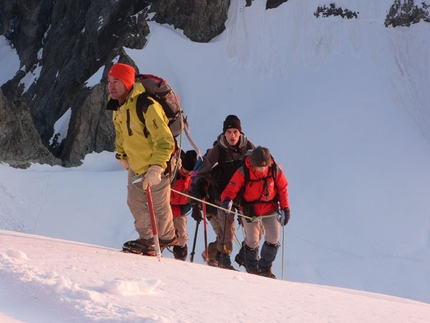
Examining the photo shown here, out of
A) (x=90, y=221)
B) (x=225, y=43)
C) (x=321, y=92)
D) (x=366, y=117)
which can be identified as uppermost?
(x=225, y=43)

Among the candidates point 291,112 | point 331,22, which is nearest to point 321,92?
point 291,112

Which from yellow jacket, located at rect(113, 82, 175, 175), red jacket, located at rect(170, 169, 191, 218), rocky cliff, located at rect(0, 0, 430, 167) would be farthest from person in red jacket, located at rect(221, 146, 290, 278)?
rocky cliff, located at rect(0, 0, 430, 167)

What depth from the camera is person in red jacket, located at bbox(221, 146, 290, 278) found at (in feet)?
24.2

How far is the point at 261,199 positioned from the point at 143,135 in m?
2.39

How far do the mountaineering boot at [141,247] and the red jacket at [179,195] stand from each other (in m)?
2.33

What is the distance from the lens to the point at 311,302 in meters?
4.41

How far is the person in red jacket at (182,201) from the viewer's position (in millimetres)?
8367

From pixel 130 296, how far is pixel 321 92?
60.0 ft

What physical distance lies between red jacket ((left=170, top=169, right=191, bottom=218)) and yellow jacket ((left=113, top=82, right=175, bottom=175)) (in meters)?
2.49

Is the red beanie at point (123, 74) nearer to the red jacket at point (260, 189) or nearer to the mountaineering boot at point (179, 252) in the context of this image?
the red jacket at point (260, 189)

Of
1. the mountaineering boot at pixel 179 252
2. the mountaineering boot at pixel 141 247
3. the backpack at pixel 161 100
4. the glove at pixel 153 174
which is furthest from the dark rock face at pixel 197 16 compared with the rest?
the glove at pixel 153 174

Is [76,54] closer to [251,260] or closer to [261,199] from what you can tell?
[251,260]

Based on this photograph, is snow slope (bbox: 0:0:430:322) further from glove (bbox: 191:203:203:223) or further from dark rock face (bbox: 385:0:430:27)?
glove (bbox: 191:203:203:223)

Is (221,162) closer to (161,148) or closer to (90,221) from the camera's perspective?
(161,148)
